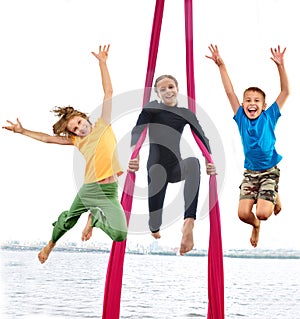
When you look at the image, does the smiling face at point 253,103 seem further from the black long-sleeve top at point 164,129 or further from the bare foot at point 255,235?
the bare foot at point 255,235

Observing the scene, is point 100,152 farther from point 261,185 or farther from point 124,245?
point 261,185

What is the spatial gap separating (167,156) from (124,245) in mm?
435

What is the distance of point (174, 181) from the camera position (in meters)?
2.59

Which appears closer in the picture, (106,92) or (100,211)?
(100,211)

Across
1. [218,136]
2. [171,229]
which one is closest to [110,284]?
A: [171,229]

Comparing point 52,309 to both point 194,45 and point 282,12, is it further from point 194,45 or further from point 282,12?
point 282,12

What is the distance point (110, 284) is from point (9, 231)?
0.83 m

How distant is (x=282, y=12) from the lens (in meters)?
3.00

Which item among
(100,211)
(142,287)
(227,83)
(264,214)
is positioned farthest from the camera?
(142,287)

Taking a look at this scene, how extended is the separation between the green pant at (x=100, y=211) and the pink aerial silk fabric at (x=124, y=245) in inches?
5.5

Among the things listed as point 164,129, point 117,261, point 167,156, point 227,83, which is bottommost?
point 117,261

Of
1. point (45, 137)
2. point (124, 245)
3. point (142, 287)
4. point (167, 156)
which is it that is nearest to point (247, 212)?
point (167, 156)

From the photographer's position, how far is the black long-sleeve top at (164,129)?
8.56 ft

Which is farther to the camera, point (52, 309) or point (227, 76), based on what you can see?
point (52, 309)
